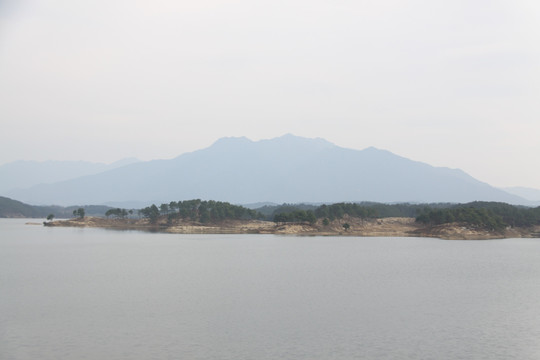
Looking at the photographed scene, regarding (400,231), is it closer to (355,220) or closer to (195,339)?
(355,220)

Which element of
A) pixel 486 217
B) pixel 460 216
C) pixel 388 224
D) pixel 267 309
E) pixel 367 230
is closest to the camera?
pixel 267 309

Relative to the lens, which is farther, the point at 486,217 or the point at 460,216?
the point at 460,216

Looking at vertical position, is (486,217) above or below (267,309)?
above

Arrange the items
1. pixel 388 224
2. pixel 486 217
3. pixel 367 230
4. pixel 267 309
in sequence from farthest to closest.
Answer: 1. pixel 388 224
2. pixel 367 230
3. pixel 486 217
4. pixel 267 309

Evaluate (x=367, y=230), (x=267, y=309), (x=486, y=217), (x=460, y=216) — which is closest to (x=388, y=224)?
(x=367, y=230)

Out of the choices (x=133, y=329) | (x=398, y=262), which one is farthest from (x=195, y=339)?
(x=398, y=262)

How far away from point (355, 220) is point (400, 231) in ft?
65.2

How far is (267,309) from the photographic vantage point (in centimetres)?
4484

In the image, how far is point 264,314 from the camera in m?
42.7

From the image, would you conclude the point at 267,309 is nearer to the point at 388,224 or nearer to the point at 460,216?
the point at 460,216

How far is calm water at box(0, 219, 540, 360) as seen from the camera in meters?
32.8

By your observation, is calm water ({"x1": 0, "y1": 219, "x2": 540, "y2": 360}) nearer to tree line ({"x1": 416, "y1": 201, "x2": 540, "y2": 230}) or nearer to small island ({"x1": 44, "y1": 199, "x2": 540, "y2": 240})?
small island ({"x1": 44, "y1": 199, "x2": 540, "y2": 240})

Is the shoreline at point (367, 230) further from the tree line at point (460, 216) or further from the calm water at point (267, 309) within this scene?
the calm water at point (267, 309)

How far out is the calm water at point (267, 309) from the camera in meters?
32.8
